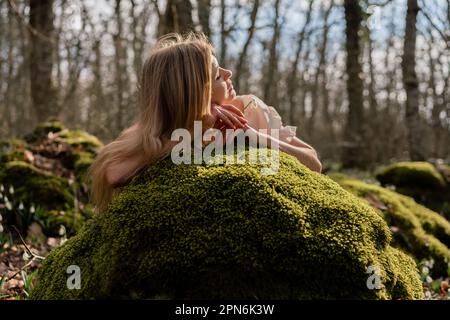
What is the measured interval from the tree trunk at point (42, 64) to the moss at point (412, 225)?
22.6 feet

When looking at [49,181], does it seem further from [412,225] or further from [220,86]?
[412,225]

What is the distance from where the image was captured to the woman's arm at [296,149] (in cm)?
285

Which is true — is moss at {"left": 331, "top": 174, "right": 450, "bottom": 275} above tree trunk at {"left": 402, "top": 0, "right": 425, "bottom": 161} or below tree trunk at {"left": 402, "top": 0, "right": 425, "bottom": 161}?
below

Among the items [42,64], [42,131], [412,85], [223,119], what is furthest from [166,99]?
[412,85]

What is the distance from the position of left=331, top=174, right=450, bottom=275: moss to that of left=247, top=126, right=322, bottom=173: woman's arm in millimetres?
2444

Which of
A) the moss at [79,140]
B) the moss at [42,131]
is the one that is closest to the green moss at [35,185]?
the moss at [79,140]

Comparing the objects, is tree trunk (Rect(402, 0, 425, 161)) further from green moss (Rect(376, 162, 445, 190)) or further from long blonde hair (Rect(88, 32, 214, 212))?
long blonde hair (Rect(88, 32, 214, 212))

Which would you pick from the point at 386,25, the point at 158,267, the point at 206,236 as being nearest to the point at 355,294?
the point at 206,236

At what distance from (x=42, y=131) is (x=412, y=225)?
5.60m

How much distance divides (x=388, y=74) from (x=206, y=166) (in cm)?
2957

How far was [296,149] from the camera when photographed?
118 inches

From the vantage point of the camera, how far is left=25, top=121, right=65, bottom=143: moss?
24.1 feet

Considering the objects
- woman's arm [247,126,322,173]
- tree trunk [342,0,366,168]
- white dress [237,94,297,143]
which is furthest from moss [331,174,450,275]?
tree trunk [342,0,366,168]
